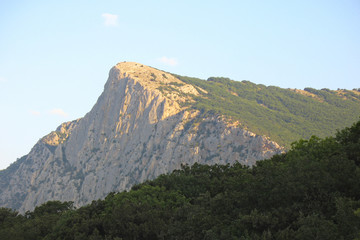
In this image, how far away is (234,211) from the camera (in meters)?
58.7

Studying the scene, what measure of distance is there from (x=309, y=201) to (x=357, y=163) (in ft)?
A: 37.9

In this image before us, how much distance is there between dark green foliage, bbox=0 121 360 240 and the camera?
46406 mm

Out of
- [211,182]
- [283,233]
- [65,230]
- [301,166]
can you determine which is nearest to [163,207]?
[211,182]

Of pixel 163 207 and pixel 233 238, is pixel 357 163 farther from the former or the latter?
pixel 163 207

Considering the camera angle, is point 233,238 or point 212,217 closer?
point 233,238

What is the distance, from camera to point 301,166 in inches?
2271

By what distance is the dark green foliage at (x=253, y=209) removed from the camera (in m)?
46.4

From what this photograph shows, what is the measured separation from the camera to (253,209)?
2297 inches

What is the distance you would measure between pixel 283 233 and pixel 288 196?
10.4 m

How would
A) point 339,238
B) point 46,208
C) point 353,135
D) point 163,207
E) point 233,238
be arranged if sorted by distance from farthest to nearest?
point 46,208 → point 163,207 → point 353,135 → point 233,238 → point 339,238

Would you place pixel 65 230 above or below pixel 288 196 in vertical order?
below

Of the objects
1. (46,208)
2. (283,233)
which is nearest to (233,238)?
(283,233)

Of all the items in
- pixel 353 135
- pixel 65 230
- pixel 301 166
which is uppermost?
pixel 353 135

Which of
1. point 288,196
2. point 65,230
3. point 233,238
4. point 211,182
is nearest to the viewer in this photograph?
point 233,238
